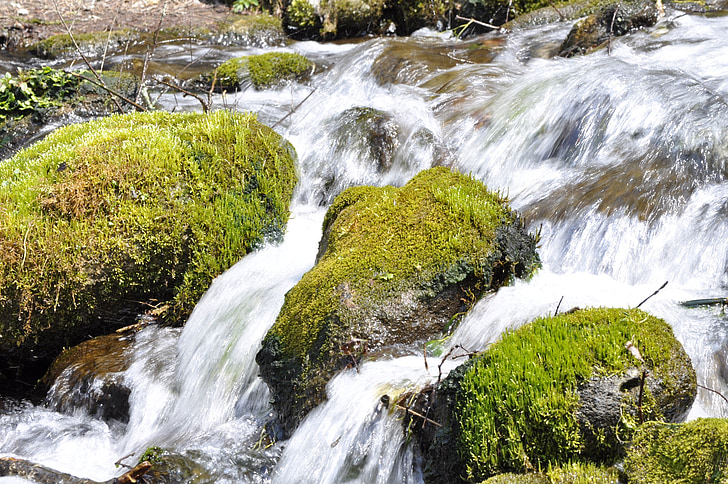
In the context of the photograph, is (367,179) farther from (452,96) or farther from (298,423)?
(298,423)

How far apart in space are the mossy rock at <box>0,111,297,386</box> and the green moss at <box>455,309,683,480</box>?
3976mm

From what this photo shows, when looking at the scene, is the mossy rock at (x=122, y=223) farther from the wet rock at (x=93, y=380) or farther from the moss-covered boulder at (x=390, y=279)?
the moss-covered boulder at (x=390, y=279)

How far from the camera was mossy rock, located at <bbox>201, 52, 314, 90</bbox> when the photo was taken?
1234 cm

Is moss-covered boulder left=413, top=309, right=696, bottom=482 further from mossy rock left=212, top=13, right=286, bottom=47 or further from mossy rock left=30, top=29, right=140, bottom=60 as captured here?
mossy rock left=30, top=29, right=140, bottom=60

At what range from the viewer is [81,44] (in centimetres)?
1620

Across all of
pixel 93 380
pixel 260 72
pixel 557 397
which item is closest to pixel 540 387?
pixel 557 397

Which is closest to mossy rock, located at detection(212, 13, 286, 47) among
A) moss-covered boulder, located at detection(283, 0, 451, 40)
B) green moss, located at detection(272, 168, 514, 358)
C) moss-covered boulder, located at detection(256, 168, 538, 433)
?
moss-covered boulder, located at detection(283, 0, 451, 40)

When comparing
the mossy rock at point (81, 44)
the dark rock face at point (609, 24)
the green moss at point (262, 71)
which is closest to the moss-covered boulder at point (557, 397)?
the dark rock face at point (609, 24)

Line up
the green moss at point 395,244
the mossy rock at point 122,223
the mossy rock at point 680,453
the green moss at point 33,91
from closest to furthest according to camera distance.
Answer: the mossy rock at point 680,453 → the green moss at point 395,244 → the mossy rock at point 122,223 → the green moss at point 33,91

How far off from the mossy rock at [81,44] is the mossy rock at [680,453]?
15.6 m

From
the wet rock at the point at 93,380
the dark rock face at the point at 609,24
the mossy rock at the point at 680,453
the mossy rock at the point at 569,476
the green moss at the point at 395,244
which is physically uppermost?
the dark rock face at the point at 609,24

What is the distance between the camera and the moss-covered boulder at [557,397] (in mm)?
3406

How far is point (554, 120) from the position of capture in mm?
7777

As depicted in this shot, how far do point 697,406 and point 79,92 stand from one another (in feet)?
32.1
